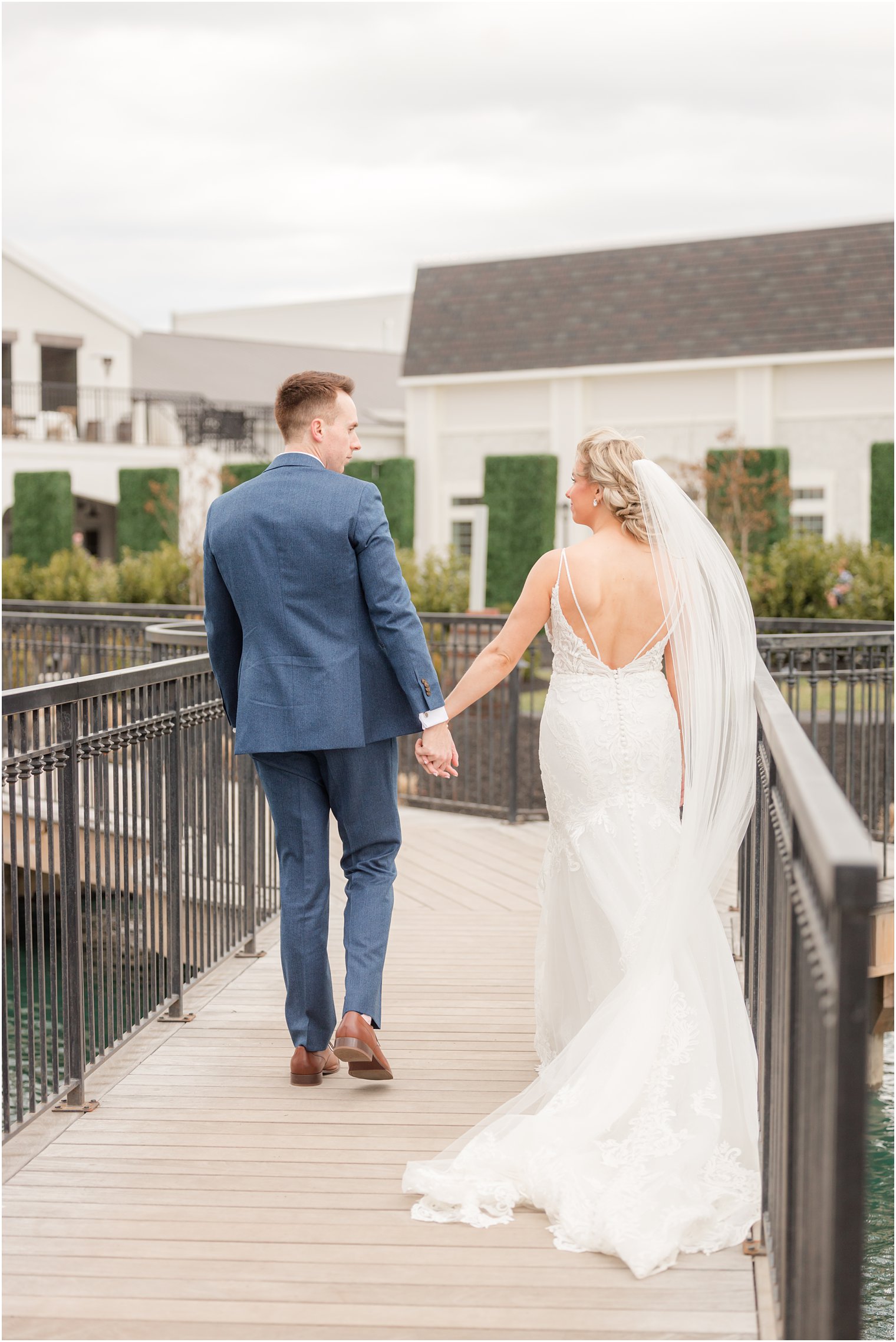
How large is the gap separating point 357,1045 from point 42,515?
87.4 ft

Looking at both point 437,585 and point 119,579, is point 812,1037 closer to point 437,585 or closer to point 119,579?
point 437,585

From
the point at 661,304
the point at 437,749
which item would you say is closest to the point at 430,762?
the point at 437,749

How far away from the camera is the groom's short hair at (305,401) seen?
153 inches

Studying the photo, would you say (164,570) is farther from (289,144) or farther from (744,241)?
(744,241)

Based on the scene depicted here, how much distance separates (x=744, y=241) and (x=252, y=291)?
30.9 metres

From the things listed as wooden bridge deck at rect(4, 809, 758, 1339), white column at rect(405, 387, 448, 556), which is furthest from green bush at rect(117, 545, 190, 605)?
wooden bridge deck at rect(4, 809, 758, 1339)

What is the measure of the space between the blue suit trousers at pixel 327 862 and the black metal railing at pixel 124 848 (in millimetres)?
551

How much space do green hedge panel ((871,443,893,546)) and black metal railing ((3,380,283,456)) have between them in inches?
553

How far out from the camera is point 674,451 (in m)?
27.9

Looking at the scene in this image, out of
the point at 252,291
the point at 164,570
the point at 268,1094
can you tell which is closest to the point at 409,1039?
the point at 268,1094

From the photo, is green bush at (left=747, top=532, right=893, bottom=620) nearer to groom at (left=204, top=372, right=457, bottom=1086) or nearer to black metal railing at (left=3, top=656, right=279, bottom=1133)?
black metal railing at (left=3, top=656, right=279, bottom=1133)

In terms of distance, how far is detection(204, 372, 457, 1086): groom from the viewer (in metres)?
3.75

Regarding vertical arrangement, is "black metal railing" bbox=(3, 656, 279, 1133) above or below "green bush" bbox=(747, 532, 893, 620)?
below

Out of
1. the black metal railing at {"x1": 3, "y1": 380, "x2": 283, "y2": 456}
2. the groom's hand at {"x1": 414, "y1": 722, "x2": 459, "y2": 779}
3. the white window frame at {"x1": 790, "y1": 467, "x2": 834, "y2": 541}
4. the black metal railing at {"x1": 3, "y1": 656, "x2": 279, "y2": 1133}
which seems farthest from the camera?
the black metal railing at {"x1": 3, "y1": 380, "x2": 283, "y2": 456}
